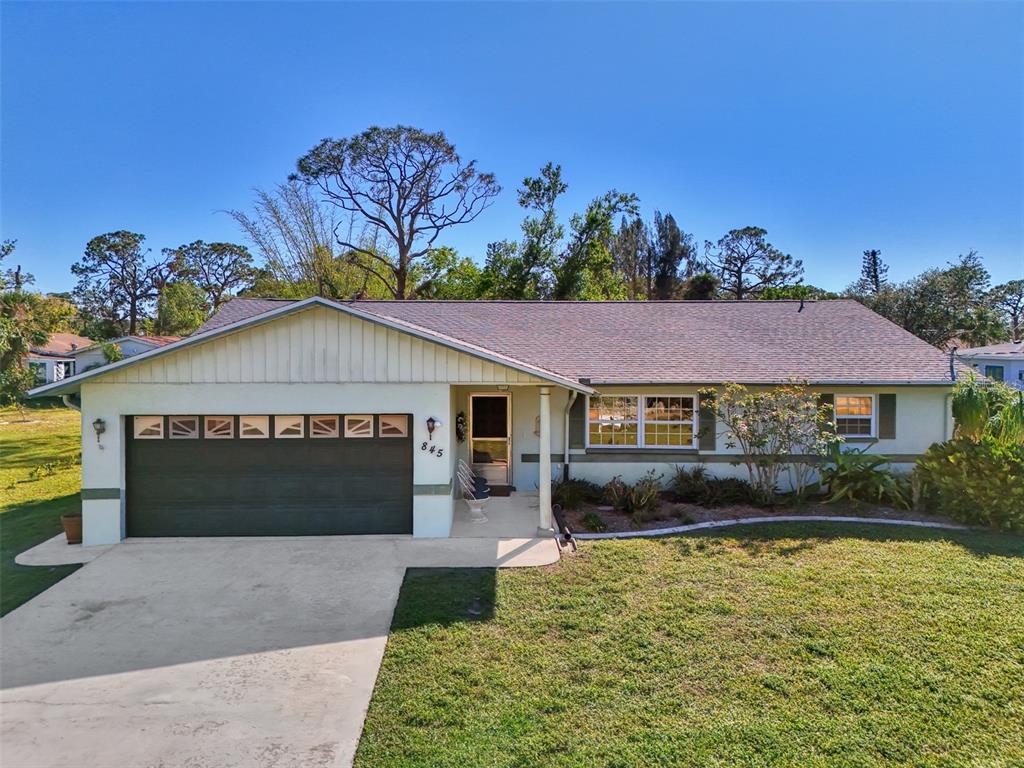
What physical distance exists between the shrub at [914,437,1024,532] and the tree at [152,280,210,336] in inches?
1840

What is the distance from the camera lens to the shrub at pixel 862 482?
1052 centimetres

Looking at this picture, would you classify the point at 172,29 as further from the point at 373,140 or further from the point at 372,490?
the point at 373,140

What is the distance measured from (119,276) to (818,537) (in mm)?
65147

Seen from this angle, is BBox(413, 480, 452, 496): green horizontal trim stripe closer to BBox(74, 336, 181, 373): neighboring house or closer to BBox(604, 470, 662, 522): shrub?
BBox(604, 470, 662, 522): shrub

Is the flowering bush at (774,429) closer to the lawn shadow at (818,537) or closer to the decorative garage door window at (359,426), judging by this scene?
the lawn shadow at (818,537)

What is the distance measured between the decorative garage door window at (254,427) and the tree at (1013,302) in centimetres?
6195

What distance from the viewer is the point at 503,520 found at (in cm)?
983

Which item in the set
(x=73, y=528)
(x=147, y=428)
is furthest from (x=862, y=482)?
(x=73, y=528)

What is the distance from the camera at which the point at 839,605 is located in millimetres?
6250

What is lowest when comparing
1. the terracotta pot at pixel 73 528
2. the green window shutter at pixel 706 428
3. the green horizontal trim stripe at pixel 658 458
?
the terracotta pot at pixel 73 528

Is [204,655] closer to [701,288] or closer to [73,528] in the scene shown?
[73,528]

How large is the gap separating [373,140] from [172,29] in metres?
20.8

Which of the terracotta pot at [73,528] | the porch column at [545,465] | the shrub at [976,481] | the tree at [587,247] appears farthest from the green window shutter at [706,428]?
the tree at [587,247]

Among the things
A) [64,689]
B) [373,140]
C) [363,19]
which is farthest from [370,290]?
[64,689]
